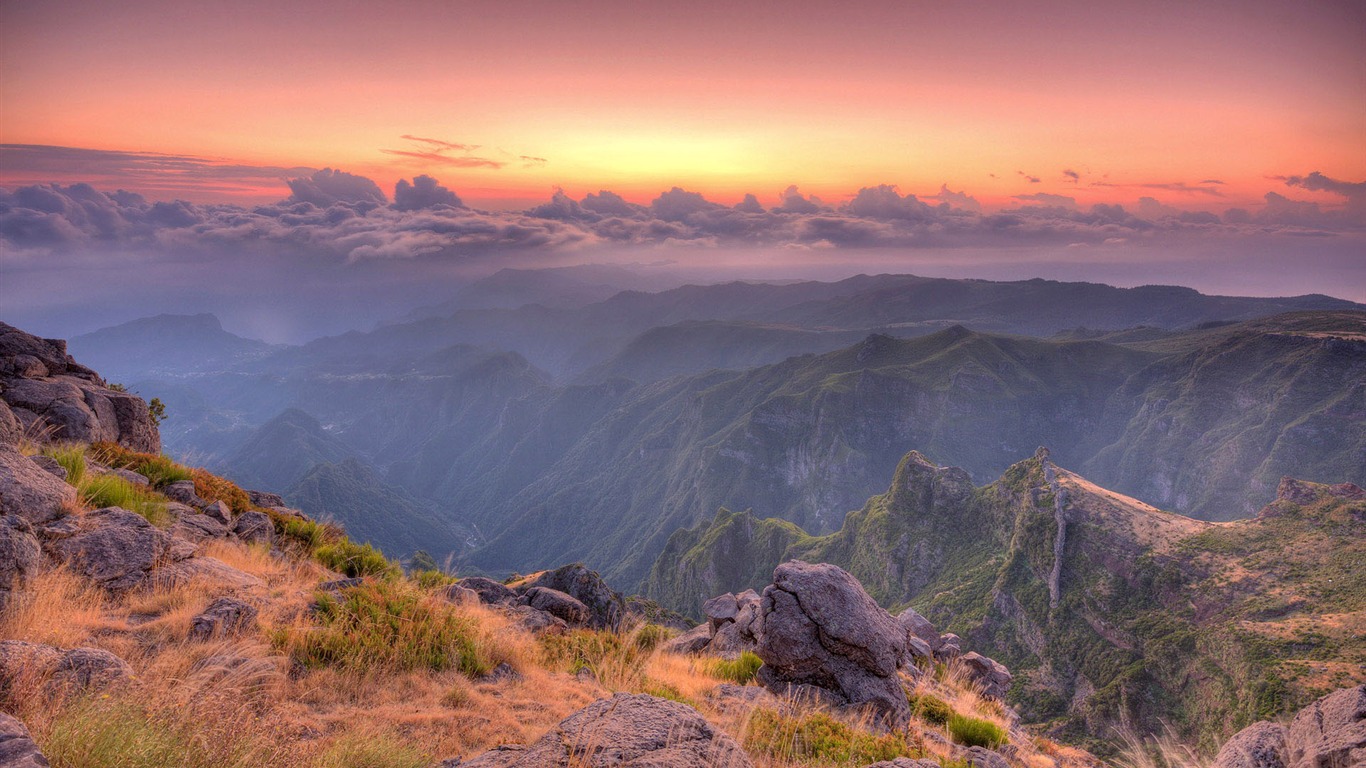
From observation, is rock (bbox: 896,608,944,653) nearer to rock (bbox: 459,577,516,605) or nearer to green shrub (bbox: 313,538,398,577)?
rock (bbox: 459,577,516,605)

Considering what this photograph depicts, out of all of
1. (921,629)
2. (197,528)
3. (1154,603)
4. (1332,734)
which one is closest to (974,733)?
(1332,734)

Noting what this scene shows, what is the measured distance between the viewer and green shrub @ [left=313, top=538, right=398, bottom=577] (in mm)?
14953

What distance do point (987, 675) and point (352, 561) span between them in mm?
23790

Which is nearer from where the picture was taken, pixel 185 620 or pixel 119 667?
pixel 119 667

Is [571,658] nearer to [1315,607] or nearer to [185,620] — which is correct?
[185,620]

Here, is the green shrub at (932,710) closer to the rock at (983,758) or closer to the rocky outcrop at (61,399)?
the rock at (983,758)

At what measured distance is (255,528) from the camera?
15.6 metres

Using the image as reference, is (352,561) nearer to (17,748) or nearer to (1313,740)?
(17,748)

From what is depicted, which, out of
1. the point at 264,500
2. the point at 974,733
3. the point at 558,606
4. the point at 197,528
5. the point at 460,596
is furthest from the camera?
the point at 264,500

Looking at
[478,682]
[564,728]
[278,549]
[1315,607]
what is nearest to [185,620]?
[478,682]

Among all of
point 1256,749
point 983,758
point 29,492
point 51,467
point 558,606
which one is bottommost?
point 558,606

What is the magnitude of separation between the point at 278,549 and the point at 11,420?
708cm

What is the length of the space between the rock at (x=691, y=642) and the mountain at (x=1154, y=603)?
73.8 meters

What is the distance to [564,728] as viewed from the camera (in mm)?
6320
